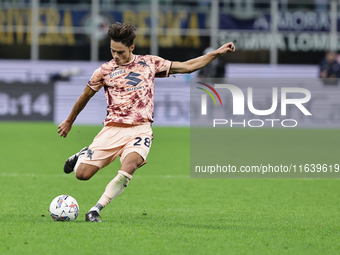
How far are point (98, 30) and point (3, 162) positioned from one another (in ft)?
50.8

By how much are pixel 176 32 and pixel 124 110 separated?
21006mm

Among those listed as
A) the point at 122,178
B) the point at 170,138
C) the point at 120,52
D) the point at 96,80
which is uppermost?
the point at 120,52

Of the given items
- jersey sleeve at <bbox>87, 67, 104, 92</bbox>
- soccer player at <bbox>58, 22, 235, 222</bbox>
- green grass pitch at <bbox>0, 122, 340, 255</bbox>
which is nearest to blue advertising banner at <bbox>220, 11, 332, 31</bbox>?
green grass pitch at <bbox>0, 122, 340, 255</bbox>

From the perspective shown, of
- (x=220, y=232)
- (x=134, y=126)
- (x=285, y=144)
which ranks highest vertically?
(x=134, y=126)

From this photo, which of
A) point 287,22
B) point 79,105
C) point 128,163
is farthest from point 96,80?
point 287,22

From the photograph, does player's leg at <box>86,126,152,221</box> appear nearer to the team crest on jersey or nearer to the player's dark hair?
the team crest on jersey

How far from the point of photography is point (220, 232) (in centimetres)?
586

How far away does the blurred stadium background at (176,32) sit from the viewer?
26469 millimetres

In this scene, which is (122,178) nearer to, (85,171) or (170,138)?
(85,171)

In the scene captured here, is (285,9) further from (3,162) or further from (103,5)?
(3,162)

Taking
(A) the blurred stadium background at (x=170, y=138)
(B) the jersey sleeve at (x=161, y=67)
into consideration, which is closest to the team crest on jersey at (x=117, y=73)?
(B) the jersey sleeve at (x=161, y=67)

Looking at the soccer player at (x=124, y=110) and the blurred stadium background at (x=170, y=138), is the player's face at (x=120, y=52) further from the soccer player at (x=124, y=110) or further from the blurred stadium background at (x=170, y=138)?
the blurred stadium background at (x=170, y=138)

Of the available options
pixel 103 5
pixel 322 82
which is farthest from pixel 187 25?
pixel 322 82

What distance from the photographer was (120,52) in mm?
6180
